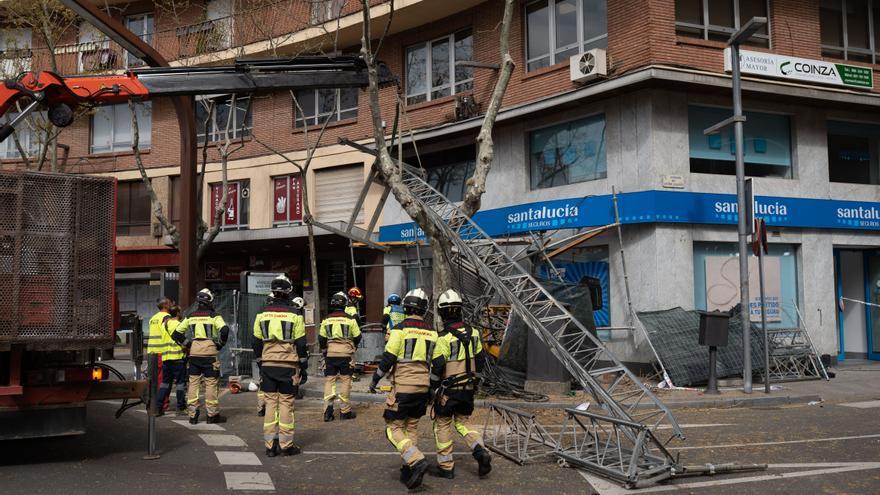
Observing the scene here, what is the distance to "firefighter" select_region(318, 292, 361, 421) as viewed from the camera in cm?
1118

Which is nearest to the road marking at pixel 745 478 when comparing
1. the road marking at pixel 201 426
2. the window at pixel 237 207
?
the road marking at pixel 201 426

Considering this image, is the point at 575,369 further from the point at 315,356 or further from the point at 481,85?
the point at 481,85

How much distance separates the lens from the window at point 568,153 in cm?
1666

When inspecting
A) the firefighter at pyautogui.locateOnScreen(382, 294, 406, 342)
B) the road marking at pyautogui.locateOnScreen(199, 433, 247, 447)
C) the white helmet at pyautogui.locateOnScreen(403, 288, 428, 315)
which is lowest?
the road marking at pyautogui.locateOnScreen(199, 433, 247, 447)

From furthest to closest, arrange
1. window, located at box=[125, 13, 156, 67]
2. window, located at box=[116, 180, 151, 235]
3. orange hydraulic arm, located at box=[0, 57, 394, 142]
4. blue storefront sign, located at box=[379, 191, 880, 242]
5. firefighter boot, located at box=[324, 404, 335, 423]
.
A: window, located at box=[116, 180, 151, 235] < window, located at box=[125, 13, 156, 67] < blue storefront sign, located at box=[379, 191, 880, 242] < firefighter boot, located at box=[324, 404, 335, 423] < orange hydraulic arm, located at box=[0, 57, 394, 142]

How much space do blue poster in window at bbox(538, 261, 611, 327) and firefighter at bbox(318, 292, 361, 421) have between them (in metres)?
6.01

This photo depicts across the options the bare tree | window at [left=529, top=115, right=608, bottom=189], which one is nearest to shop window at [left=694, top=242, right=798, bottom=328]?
window at [left=529, top=115, right=608, bottom=189]

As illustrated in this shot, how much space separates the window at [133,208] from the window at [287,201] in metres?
5.33

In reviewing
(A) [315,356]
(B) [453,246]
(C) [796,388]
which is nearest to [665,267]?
(C) [796,388]

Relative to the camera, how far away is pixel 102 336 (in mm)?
7473

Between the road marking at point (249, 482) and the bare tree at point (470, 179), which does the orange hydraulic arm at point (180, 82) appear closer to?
the bare tree at point (470, 179)

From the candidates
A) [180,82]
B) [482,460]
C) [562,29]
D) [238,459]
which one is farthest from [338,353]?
[562,29]

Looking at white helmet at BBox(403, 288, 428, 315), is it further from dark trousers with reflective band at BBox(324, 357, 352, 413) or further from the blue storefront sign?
the blue storefront sign

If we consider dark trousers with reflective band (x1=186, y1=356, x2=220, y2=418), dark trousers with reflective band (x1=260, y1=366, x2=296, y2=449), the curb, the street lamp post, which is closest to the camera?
dark trousers with reflective band (x1=260, y1=366, x2=296, y2=449)
